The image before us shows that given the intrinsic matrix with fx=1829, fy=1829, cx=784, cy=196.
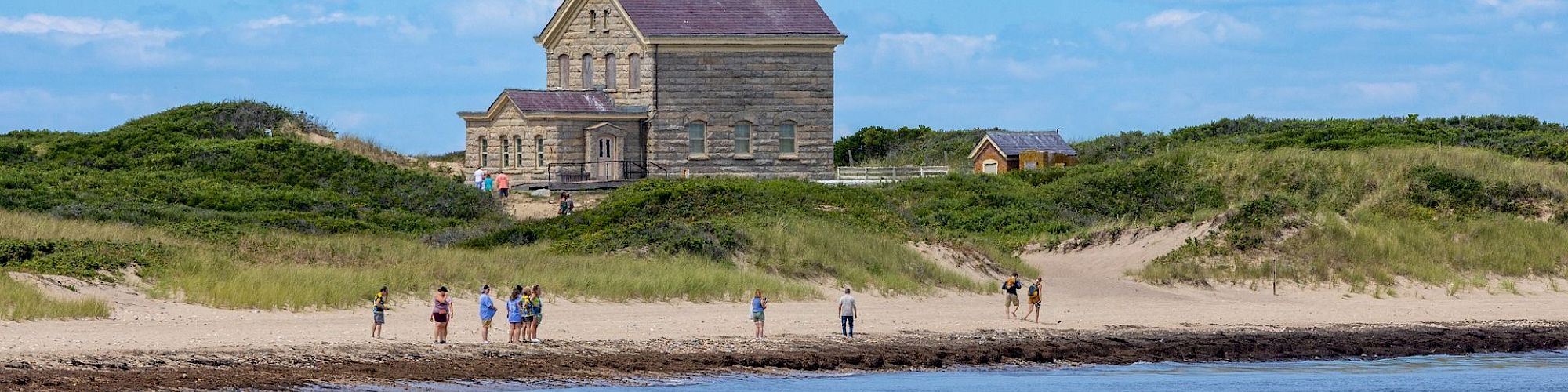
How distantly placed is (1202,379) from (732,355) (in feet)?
21.8

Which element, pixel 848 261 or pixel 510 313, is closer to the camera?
pixel 510 313

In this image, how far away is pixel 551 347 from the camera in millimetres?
25391

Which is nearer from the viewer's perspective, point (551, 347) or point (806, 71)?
point (551, 347)

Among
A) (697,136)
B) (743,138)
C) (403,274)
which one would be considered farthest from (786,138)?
(403,274)

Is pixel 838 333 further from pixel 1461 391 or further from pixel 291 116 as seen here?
pixel 291 116

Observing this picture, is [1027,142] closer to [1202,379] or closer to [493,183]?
[493,183]

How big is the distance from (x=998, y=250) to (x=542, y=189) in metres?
15.3

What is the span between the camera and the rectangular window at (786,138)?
184 ft

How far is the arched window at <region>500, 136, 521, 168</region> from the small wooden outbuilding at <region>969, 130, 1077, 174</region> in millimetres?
15809

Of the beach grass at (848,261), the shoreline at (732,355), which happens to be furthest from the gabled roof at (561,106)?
the shoreline at (732,355)

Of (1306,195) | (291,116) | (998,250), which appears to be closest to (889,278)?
(998,250)

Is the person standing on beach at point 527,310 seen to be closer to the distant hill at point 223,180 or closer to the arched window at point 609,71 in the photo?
the distant hill at point 223,180

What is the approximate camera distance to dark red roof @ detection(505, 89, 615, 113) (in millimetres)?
53938

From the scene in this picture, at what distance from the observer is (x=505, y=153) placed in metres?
55.3
